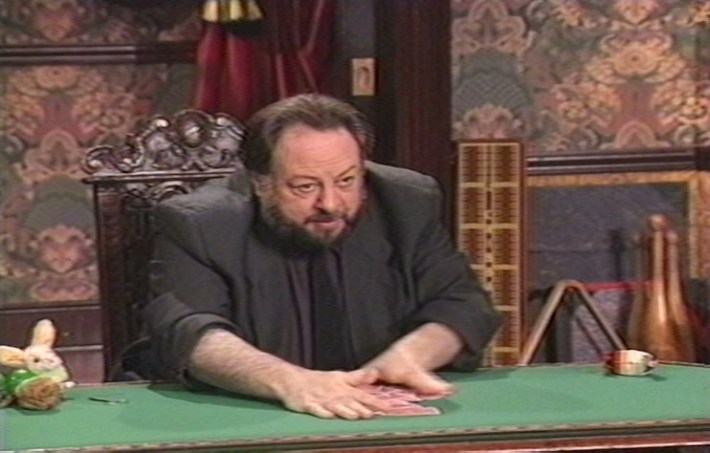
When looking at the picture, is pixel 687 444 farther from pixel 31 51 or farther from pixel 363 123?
pixel 31 51

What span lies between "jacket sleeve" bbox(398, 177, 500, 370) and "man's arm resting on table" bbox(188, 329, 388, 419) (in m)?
0.25

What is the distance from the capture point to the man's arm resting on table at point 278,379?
1482 mm

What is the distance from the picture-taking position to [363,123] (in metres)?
1.86

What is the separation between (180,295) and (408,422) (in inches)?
18.2

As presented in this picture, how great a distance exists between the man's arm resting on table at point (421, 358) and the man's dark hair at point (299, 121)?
27 cm

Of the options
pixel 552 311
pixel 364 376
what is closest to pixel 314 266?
pixel 364 376

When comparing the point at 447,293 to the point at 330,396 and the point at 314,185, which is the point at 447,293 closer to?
the point at 314,185

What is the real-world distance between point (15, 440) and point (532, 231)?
2054 millimetres

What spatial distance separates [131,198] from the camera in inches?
88.6

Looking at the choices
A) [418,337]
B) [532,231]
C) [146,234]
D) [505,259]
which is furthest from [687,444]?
[532,231]

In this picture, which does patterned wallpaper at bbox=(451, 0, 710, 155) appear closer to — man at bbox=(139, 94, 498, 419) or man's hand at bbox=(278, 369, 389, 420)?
man at bbox=(139, 94, 498, 419)

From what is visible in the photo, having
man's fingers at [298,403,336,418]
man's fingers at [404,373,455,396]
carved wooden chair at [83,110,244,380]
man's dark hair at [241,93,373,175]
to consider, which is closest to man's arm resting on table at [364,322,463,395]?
man's fingers at [404,373,455,396]

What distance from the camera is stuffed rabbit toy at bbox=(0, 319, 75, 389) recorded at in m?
1.57

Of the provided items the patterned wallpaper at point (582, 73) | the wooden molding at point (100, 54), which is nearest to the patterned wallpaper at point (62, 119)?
the wooden molding at point (100, 54)
